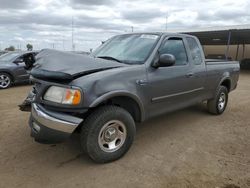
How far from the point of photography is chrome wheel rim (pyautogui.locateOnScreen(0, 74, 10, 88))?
1048 centimetres

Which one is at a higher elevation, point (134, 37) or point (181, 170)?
point (134, 37)

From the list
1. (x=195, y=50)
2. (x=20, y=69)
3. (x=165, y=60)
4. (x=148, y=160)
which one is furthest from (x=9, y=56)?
(x=148, y=160)

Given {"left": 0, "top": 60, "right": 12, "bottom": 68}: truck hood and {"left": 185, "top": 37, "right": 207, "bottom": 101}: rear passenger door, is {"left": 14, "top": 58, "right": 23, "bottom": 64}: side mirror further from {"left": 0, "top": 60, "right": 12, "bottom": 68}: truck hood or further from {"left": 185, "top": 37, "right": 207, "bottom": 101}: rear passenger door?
{"left": 185, "top": 37, "right": 207, "bottom": 101}: rear passenger door

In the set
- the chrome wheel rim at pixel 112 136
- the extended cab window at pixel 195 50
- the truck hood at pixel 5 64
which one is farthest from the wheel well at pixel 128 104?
the truck hood at pixel 5 64

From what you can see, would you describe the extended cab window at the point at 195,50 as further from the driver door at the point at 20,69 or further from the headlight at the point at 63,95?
the driver door at the point at 20,69

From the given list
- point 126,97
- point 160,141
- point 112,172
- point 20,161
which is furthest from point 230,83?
point 20,161

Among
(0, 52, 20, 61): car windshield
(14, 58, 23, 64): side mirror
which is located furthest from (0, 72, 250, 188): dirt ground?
(0, 52, 20, 61): car windshield

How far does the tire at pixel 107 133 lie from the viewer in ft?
11.6

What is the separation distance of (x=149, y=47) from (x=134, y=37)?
1.81ft

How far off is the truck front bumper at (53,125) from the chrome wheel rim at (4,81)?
7864 mm

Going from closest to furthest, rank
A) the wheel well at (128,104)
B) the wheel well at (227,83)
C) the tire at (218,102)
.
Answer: the wheel well at (128,104)
the tire at (218,102)
the wheel well at (227,83)

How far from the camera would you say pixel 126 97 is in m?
3.94

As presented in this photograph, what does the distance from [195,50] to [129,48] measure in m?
1.62

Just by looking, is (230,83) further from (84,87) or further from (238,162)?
(84,87)
